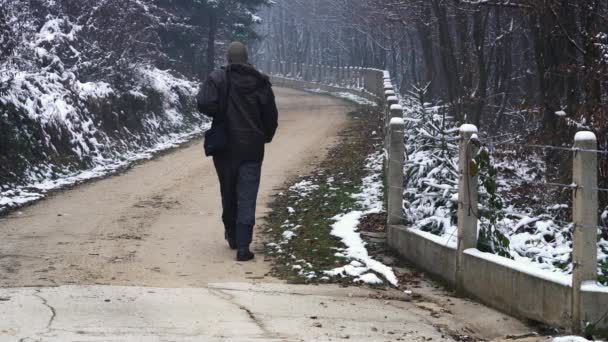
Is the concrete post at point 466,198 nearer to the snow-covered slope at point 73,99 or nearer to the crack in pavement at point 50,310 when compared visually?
the crack in pavement at point 50,310

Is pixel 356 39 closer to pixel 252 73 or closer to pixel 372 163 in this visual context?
pixel 372 163

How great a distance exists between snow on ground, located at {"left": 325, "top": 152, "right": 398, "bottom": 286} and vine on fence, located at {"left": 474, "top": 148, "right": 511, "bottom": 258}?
3.07 feet

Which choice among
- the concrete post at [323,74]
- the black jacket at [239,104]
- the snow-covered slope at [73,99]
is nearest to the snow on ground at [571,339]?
the black jacket at [239,104]

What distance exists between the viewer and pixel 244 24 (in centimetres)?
3481

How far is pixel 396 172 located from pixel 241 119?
181 centimetres

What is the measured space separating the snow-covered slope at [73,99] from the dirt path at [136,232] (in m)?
0.99

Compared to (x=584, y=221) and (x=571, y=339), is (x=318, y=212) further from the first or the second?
(x=571, y=339)

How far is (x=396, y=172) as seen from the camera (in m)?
9.71

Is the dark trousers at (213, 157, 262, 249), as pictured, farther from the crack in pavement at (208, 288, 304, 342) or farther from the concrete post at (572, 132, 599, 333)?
the concrete post at (572, 132, 599, 333)

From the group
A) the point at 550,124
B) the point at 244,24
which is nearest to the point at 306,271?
the point at 550,124

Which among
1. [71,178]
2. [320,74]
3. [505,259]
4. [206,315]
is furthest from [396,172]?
[320,74]

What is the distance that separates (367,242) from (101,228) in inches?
126

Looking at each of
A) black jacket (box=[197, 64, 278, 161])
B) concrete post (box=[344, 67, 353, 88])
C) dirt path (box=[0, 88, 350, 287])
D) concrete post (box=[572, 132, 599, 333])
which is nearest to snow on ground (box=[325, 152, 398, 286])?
dirt path (box=[0, 88, 350, 287])

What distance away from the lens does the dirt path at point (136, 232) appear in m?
8.31
